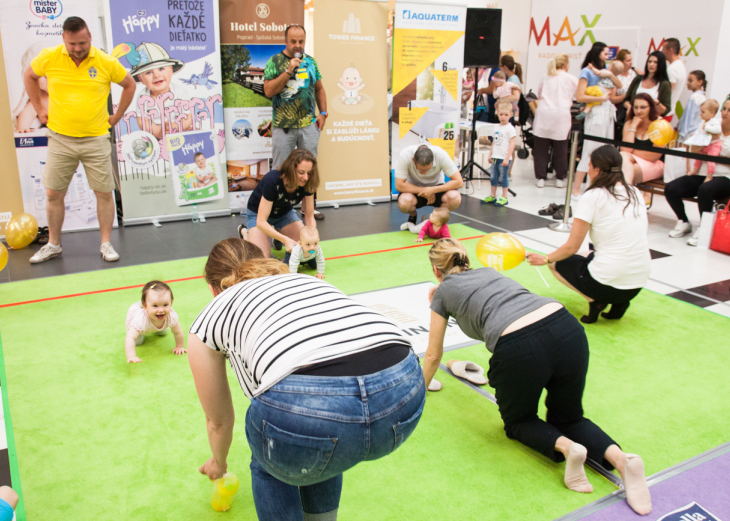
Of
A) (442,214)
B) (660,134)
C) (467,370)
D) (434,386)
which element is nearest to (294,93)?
(442,214)

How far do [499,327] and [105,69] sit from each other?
4.12 m

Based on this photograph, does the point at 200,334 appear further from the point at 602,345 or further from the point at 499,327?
the point at 602,345

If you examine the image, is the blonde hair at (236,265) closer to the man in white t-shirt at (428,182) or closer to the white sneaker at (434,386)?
the white sneaker at (434,386)

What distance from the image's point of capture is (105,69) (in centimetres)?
495

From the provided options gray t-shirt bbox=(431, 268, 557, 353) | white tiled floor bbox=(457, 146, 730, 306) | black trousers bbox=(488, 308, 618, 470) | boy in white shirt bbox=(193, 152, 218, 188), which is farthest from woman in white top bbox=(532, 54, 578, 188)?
black trousers bbox=(488, 308, 618, 470)

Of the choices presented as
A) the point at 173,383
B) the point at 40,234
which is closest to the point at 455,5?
the point at 40,234

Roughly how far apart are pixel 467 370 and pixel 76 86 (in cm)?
386

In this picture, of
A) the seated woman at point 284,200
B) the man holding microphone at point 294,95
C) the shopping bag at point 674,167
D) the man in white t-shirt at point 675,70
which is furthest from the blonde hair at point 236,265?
the man in white t-shirt at point 675,70

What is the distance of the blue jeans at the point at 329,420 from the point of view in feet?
4.64

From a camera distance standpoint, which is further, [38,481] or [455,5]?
[455,5]

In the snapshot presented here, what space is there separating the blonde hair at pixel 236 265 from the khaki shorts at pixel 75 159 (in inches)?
148

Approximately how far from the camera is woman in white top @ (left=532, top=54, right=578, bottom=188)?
26.3 feet

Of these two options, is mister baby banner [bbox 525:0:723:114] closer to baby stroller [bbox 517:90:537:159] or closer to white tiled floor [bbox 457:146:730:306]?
baby stroller [bbox 517:90:537:159]

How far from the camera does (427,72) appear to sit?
7.25 meters
